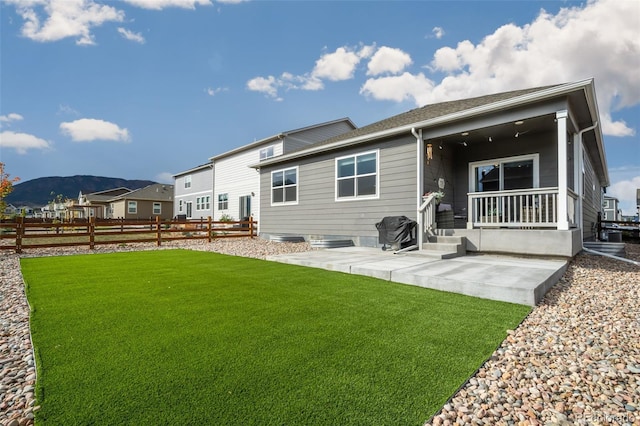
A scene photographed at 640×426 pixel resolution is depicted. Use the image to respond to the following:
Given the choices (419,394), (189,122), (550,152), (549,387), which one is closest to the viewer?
(419,394)

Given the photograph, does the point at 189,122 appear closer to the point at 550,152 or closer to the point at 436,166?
the point at 436,166

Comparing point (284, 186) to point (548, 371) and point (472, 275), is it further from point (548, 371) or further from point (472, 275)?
point (548, 371)

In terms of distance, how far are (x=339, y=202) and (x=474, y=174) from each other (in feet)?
12.9

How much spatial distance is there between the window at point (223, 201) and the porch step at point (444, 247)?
A: 15.2 metres

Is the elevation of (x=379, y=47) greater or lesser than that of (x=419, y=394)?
greater

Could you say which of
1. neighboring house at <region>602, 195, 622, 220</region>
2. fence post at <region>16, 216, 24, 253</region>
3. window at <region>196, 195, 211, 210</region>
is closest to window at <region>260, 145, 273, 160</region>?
window at <region>196, 195, 211, 210</region>

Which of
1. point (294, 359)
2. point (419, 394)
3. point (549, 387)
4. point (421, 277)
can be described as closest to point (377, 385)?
point (419, 394)

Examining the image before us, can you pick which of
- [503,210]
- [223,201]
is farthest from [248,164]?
[503,210]

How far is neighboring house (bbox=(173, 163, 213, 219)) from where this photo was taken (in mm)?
Result: 22172

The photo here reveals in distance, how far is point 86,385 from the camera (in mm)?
1666

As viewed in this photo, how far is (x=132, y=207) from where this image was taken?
31.9 metres

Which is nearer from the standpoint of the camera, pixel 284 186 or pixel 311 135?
pixel 284 186

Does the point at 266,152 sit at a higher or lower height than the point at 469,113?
higher

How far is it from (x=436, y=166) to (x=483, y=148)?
5.09ft
